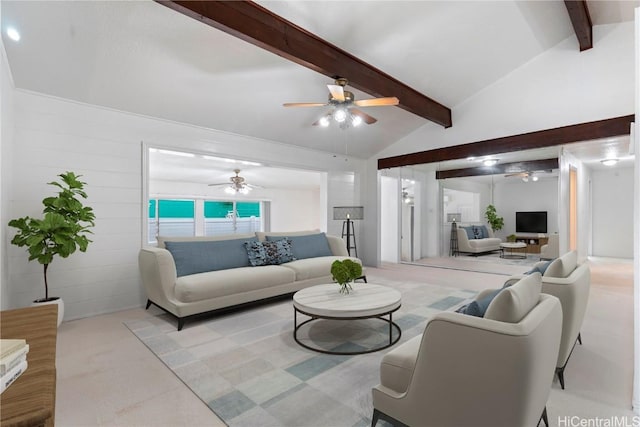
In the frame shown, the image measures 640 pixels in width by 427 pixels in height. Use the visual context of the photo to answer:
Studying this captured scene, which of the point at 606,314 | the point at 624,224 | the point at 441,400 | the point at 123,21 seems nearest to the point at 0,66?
the point at 123,21

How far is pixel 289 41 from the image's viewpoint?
3146mm

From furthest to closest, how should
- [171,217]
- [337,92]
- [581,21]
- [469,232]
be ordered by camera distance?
1. [171,217]
2. [469,232]
3. [581,21]
4. [337,92]

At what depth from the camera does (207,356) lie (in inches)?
101

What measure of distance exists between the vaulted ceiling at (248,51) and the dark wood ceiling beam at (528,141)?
3.43ft

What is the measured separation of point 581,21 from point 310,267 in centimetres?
462

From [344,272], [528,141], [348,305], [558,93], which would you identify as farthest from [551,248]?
[348,305]

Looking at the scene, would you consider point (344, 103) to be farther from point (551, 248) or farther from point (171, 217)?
point (171, 217)

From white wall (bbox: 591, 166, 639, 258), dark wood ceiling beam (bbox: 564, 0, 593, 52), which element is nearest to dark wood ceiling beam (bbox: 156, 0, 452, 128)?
dark wood ceiling beam (bbox: 564, 0, 593, 52)

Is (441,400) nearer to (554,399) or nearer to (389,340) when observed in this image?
(554,399)

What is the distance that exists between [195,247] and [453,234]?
18.2ft

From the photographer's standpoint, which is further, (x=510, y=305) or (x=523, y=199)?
(x=523, y=199)

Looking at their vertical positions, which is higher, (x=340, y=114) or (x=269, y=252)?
(x=340, y=114)

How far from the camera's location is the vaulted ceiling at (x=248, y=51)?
2818 millimetres

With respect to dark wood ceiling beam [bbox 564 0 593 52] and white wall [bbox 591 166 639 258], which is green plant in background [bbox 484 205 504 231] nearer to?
white wall [bbox 591 166 639 258]
